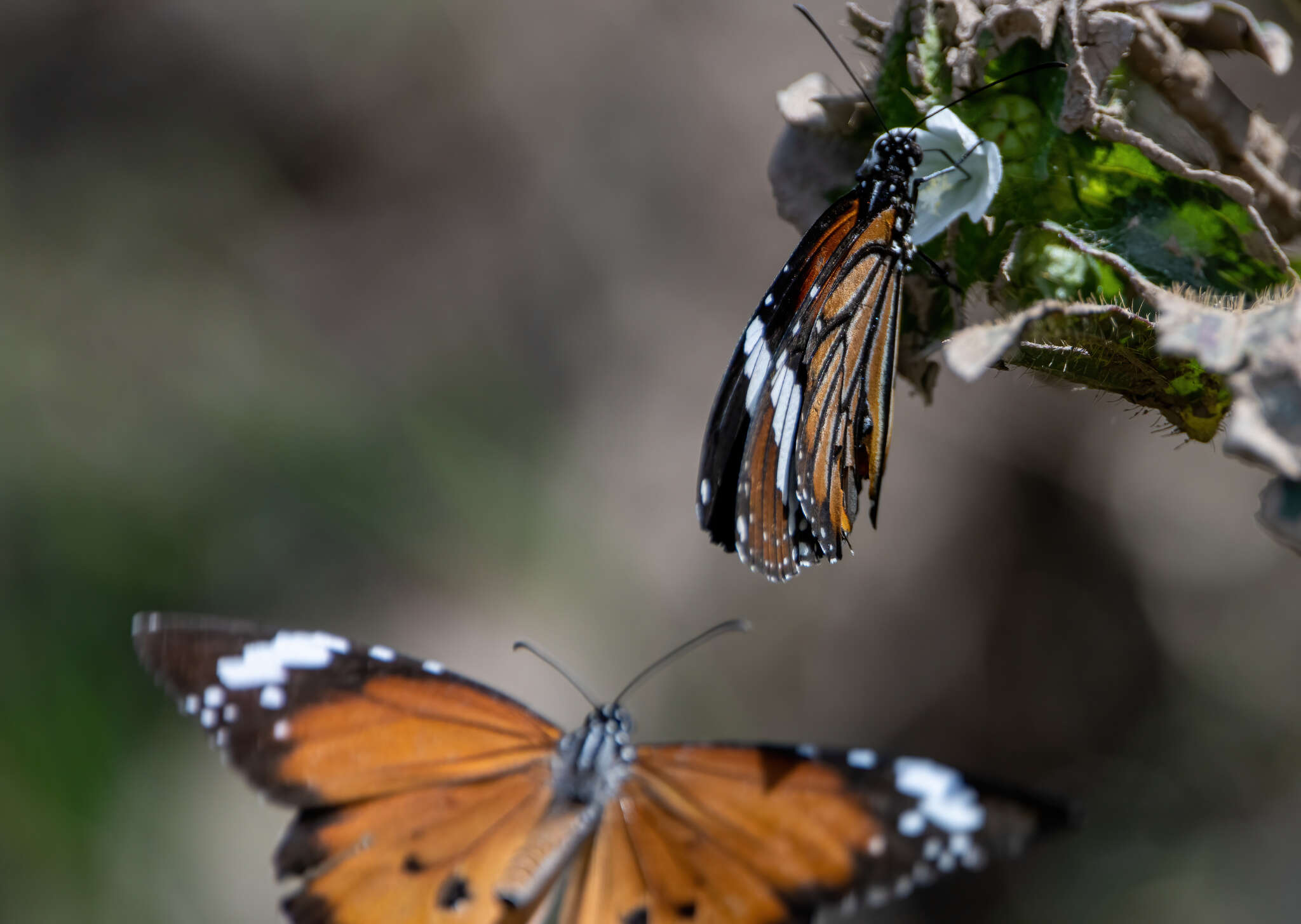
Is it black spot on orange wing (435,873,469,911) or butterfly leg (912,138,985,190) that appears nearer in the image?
butterfly leg (912,138,985,190)

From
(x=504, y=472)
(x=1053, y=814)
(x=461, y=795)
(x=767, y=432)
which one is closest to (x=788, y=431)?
(x=767, y=432)

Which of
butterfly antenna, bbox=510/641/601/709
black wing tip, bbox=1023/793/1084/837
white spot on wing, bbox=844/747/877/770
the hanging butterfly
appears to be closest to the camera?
black wing tip, bbox=1023/793/1084/837

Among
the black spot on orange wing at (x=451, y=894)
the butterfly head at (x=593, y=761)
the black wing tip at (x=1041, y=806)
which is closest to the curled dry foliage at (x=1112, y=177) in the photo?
the black wing tip at (x=1041, y=806)

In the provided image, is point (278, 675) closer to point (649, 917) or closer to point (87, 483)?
point (649, 917)

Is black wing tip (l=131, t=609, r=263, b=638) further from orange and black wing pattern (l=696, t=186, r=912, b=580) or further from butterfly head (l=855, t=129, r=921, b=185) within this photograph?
butterfly head (l=855, t=129, r=921, b=185)

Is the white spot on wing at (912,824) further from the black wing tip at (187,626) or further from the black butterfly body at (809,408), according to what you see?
the black wing tip at (187,626)

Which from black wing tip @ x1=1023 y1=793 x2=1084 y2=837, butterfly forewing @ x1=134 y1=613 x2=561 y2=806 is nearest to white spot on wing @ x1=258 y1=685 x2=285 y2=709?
butterfly forewing @ x1=134 y1=613 x2=561 y2=806

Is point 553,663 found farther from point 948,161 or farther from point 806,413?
point 948,161
